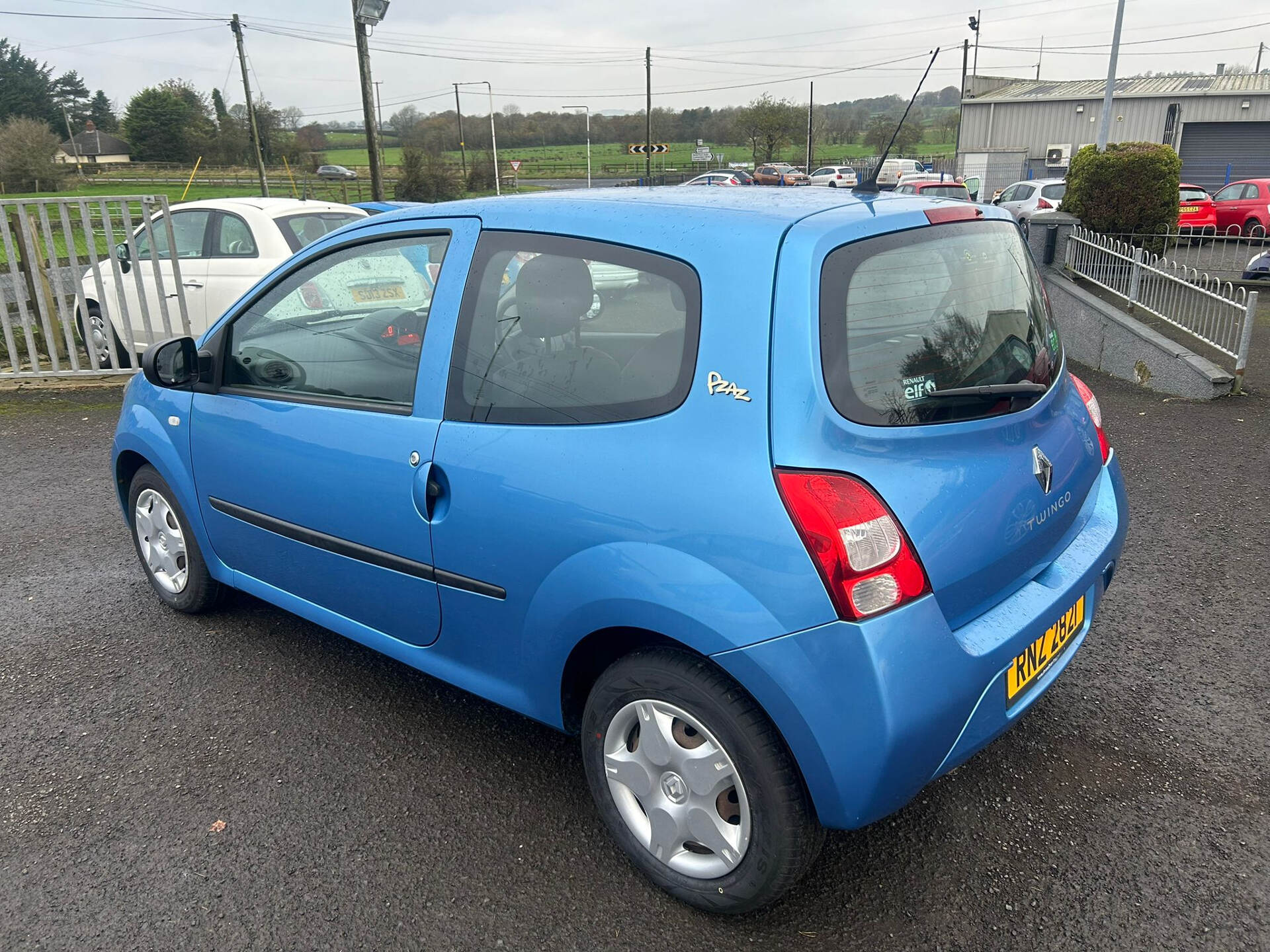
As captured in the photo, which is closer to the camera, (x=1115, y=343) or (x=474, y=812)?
(x=474, y=812)

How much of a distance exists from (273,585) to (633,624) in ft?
5.75

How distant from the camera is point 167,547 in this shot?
3.84 meters

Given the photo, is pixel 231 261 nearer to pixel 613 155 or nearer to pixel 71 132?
pixel 613 155

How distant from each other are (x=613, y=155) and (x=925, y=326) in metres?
76.4

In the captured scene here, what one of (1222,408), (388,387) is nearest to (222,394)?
(388,387)

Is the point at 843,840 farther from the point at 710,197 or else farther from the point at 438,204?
the point at 438,204

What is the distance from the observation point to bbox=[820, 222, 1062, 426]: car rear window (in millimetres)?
2051

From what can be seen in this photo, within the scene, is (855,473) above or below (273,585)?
above

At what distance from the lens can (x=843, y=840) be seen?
254cm

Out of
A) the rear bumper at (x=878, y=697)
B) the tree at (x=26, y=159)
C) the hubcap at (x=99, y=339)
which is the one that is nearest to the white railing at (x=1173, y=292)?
the rear bumper at (x=878, y=697)

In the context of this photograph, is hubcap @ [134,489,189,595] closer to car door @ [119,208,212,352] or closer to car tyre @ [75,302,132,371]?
car door @ [119,208,212,352]

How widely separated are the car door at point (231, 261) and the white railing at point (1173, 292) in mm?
7806

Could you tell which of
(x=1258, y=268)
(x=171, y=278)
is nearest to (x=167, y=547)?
(x=171, y=278)

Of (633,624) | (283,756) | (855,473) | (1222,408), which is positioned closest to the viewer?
(855,473)
